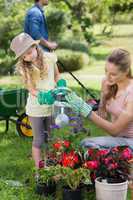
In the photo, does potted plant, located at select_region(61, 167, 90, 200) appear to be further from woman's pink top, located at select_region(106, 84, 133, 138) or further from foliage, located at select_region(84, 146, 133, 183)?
woman's pink top, located at select_region(106, 84, 133, 138)

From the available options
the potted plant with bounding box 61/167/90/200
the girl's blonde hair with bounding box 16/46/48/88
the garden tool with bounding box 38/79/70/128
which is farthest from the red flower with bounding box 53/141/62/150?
the girl's blonde hair with bounding box 16/46/48/88

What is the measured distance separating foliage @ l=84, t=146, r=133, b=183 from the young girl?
0.56m

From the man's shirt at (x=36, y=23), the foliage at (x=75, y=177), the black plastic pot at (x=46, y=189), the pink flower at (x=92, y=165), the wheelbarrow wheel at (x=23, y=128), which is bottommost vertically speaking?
the wheelbarrow wheel at (x=23, y=128)

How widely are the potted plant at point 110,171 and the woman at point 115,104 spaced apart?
20 cm

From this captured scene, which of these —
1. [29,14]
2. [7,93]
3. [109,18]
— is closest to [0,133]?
[7,93]

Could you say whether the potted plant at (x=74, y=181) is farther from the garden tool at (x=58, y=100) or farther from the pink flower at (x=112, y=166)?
the garden tool at (x=58, y=100)

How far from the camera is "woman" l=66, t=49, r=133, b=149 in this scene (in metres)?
3.91

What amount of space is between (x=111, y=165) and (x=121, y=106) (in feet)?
1.68

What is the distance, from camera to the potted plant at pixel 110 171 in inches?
149

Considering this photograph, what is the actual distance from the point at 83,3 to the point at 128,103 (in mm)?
15394

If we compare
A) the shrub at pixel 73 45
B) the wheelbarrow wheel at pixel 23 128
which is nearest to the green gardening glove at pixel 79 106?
the wheelbarrow wheel at pixel 23 128

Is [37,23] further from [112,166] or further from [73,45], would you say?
[73,45]

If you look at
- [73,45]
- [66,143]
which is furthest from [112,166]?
[73,45]

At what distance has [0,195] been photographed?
163 inches
